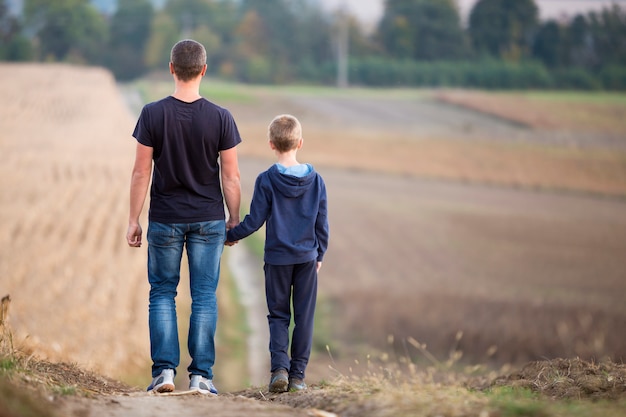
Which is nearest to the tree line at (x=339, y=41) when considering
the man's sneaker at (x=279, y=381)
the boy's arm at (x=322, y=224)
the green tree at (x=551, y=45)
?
the green tree at (x=551, y=45)

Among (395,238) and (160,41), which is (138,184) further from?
(160,41)

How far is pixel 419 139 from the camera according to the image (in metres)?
44.9

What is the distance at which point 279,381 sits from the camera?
559 cm

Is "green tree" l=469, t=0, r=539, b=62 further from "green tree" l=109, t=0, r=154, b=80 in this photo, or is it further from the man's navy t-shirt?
the man's navy t-shirt

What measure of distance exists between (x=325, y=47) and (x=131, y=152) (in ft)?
165

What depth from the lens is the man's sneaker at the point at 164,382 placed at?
17.7ft

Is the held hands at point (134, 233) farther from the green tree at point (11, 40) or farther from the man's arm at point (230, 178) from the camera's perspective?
the green tree at point (11, 40)

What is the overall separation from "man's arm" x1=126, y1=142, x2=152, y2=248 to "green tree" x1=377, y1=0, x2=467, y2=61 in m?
70.4

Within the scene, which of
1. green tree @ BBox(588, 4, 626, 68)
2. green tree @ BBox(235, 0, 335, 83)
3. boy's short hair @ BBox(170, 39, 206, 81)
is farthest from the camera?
green tree @ BBox(235, 0, 335, 83)

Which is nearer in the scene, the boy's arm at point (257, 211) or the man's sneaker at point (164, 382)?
the man's sneaker at point (164, 382)

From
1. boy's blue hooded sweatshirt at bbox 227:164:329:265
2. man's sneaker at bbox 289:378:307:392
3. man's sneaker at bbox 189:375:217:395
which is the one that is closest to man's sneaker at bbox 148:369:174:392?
man's sneaker at bbox 189:375:217:395

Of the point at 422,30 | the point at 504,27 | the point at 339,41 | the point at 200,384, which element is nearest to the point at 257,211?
the point at 200,384

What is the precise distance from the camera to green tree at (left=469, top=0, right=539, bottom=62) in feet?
241

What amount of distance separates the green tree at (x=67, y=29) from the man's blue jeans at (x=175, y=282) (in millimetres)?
79575
